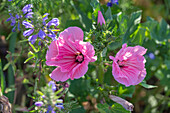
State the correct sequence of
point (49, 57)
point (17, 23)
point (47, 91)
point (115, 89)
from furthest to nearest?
point (115, 89), point (17, 23), point (49, 57), point (47, 91)

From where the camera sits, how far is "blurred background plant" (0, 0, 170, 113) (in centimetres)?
128

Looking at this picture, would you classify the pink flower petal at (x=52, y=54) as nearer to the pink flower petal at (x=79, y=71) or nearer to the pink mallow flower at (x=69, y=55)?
the pink mallow flower at (x=69, y=55)

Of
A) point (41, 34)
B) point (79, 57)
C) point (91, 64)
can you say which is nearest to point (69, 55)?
point (79, 57)

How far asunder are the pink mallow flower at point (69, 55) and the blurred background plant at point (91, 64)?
0.10 m

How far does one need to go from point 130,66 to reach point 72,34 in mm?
411

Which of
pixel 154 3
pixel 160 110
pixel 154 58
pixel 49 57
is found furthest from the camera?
pixel 154 3

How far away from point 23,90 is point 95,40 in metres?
1.42

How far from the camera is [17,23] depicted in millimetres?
1416

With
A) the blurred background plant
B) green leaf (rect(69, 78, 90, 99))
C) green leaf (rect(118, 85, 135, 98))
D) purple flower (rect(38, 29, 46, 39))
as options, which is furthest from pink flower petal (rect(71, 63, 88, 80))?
green leaf (rect(69, 78, 90, 99))

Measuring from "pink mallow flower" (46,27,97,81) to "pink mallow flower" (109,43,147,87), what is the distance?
151 mm

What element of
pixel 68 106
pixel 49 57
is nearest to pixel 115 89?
pixel 68 106

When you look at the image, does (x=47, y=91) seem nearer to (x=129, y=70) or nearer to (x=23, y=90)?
(x=129, y=70)

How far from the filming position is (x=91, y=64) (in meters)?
1.61

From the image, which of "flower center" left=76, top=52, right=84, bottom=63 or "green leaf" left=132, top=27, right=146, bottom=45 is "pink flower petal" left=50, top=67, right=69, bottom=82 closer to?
"flower center" left=76, top=52, right=84, bottom=63
